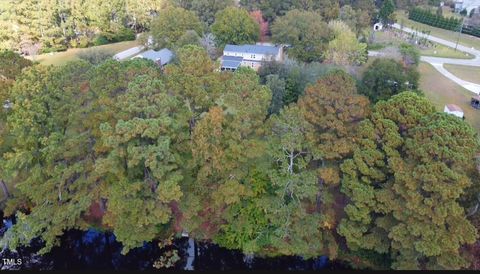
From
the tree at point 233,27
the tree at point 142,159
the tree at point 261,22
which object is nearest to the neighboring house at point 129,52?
the tree at point 233,27

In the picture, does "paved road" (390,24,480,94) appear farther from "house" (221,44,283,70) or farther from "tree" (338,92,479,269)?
"tree" (338,92,479,269)

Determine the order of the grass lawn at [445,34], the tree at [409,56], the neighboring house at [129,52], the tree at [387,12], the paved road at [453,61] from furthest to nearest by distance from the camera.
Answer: the tree at [387,12] < the grass lawn at [445,34] < the neighboring house at [129,52] < the paved road at [453,61] < the tree at [409,56]

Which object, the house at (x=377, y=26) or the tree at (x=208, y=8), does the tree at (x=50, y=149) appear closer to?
the tree at (x=208, y=8)

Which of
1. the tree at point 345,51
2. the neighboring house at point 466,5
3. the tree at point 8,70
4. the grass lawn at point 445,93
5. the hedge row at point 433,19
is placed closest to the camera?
the tree at point 8,70

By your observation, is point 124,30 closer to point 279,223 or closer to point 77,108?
point 77,108

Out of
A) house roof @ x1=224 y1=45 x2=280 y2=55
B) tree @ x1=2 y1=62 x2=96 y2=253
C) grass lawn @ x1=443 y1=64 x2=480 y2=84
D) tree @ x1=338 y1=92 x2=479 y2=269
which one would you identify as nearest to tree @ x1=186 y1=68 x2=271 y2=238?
tree @ x1=338 y1=92 x2=479 y2=269

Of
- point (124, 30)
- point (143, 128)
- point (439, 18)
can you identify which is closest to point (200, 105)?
point (143, 128)
